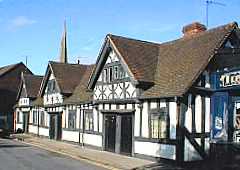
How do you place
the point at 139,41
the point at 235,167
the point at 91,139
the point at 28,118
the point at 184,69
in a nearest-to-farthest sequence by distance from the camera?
the point at 235,167, the point at 184,69, the point at 139,41, the point at 91,139, the point at 28,118

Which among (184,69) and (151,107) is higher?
(184,69)

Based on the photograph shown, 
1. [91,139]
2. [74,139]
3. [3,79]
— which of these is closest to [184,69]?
[91,139]

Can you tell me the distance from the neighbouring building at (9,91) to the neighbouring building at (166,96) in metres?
30.1

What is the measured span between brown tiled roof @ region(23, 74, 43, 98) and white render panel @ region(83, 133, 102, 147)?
18.1 metres

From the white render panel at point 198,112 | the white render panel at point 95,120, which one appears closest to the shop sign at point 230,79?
the white render panel at point 198,112

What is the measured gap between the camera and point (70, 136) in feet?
101

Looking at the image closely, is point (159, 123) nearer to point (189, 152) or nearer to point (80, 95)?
point (189, 152)

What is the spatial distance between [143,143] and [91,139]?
272 inches

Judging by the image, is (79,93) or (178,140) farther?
(79,93)

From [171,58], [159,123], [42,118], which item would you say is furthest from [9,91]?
[159,123]

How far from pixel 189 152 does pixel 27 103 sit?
29.4 m

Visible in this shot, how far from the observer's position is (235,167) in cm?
1677

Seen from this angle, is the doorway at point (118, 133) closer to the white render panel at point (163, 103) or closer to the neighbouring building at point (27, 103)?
the white render panel at point (163, 103)

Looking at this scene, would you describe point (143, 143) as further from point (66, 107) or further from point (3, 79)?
point (3, 79)
